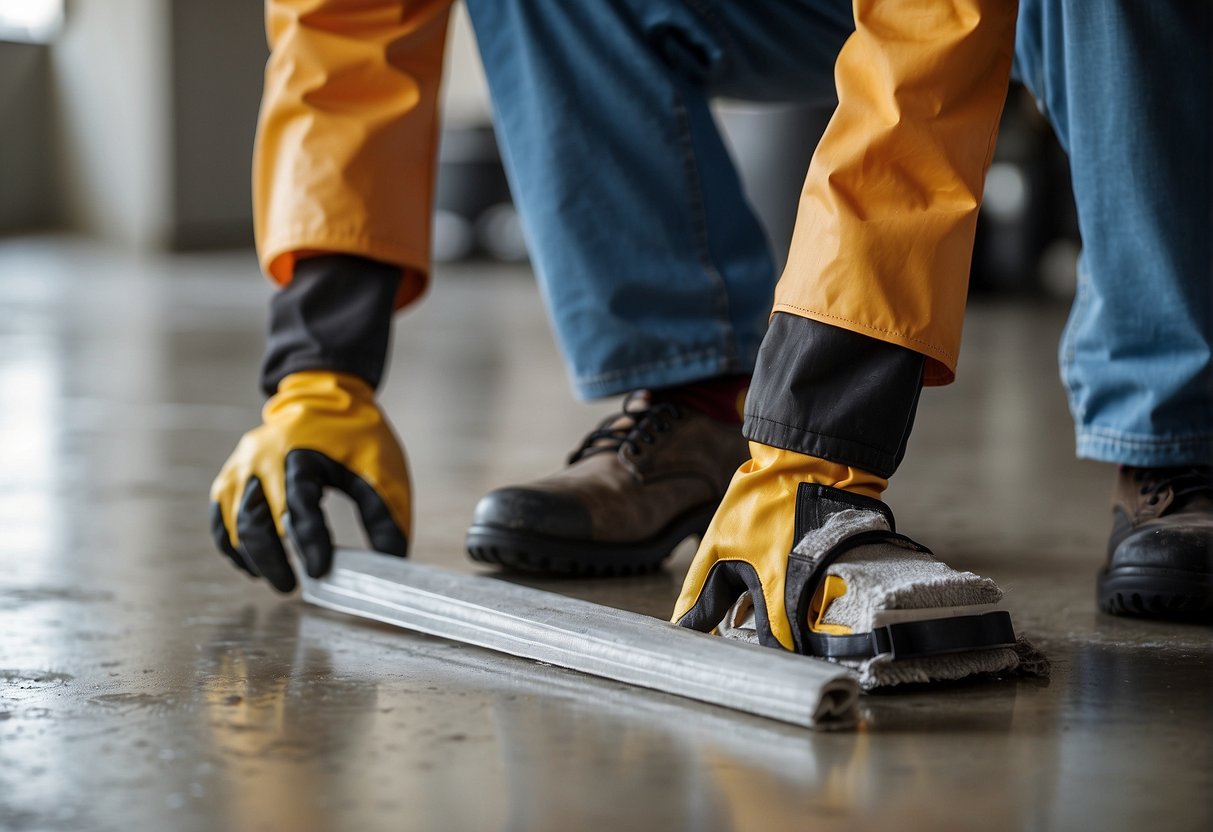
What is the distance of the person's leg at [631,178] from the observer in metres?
1.45

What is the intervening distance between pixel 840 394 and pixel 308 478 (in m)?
0.48

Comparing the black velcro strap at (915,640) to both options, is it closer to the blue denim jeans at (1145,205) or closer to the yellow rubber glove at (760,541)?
the yellow rubber glove at (760,541)

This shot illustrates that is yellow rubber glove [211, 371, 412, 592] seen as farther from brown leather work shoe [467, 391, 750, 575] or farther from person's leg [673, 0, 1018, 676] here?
person's leg [673, 0, 1018, 676]

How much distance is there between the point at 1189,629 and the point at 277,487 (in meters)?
0.73

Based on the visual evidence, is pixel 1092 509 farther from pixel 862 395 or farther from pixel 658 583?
pixel 862 395

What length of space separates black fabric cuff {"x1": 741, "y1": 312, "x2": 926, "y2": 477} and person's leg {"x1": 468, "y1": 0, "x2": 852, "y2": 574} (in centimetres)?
43

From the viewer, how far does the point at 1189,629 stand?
1.16 m

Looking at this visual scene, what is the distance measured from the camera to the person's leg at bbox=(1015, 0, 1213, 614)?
119 centimetres

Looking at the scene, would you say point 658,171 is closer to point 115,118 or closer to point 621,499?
point 621,499

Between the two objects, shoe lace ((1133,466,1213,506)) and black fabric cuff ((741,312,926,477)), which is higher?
black fabric cuff ((741,312,926,477))

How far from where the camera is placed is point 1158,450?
1.26 metres

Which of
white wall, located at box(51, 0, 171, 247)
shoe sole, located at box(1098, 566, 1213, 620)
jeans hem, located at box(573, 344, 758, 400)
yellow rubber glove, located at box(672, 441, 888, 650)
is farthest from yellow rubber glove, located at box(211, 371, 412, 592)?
white wall, located at box(51, 0, 171, 247)

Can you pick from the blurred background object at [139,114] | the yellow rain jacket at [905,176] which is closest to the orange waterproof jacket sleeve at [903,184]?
the yellow rain jacket at [905,176]

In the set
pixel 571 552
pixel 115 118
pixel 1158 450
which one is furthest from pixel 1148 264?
pixel 115 118
